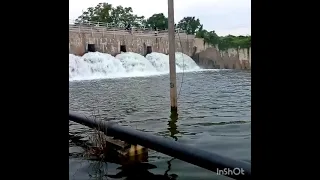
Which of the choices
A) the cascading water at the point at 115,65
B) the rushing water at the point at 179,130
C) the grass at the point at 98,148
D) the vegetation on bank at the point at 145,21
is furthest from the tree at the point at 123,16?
the grass at the point at 98,148

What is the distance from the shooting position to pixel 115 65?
3156cm

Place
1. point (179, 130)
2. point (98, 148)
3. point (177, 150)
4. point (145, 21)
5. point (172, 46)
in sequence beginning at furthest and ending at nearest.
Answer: point (145, 21) < point (172, 46) < point (179, 130) < point (98, 148) < point (177, 150)

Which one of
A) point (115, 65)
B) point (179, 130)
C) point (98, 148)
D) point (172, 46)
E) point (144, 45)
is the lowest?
point (179, 130)

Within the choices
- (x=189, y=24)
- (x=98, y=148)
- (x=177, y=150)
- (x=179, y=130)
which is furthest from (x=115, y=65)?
(x=189, y=24)

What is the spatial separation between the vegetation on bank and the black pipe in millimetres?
36764

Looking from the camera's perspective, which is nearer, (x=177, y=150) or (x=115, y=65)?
(x=177, y=150)

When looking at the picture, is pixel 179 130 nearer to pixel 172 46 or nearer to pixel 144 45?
pixel 172 46

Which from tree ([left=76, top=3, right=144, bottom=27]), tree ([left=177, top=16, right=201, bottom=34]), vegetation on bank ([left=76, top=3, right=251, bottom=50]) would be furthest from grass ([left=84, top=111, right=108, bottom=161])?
tree ([left=177, top=16, right=201, bottom=34])

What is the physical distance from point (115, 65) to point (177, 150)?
2815cm
